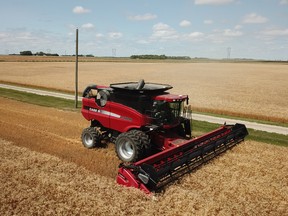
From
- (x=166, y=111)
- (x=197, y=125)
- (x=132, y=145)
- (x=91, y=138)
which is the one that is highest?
(x=166, y=111)

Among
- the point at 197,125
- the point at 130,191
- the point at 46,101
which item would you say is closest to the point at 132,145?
the point at 130,191

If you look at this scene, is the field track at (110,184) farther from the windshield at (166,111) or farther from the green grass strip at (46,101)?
the green grass strip at (46,101)

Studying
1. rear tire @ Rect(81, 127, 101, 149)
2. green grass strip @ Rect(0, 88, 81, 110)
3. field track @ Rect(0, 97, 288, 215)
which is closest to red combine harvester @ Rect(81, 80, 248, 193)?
rear tire @ Rect(81, 127, 101, 149)

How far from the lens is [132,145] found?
31.9ft

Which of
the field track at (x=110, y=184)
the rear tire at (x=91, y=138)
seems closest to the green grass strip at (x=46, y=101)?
the field track at (x=110, y=184)

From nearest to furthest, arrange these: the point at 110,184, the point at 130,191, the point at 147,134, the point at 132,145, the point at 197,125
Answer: the point at 130,191, the point at 110,184, the point at 132,145, the point at 147,134, the point at 197,125

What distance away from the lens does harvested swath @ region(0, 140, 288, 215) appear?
7199 millimetres

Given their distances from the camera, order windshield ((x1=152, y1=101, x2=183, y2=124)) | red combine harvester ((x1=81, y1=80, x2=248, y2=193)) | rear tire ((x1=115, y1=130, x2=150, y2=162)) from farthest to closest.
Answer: windshield ((x1=152, y1=101, x2=183, y2=124)), rear tire ((x1=115, y1=130, x2=150, y2=162)), red combine harvester ((x1=81, y1=80, x2=248, y2=193))

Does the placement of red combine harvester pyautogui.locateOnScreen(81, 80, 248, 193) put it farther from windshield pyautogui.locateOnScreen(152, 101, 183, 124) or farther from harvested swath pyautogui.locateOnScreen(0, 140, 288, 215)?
harvested swath pyautogui.locateOnScreen(0, 140, 288, 215)

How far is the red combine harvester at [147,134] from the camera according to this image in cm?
862

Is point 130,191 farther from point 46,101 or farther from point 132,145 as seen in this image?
point 46,101

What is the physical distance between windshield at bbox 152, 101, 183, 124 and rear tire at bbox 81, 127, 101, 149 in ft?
8.93

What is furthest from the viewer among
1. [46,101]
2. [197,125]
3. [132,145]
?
[46,101]

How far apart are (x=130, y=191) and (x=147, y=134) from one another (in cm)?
281
